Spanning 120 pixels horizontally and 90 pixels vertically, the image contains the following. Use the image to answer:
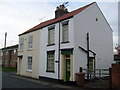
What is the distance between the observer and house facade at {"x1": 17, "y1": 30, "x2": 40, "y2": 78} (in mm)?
21859

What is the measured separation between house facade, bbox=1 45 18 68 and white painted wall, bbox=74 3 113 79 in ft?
98.6

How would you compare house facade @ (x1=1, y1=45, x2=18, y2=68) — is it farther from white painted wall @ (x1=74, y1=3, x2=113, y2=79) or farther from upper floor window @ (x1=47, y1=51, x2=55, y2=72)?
white painted wall @ (x1=74, y1=3, x2=113, y2=79)

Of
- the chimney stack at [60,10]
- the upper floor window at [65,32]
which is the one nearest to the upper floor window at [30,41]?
the chimney stack at [60,10]

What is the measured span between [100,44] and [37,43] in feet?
26.1

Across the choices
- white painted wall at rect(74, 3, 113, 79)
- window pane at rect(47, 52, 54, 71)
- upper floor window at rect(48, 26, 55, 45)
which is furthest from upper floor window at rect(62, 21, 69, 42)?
window pane at rect(47, 52, 54, 71)

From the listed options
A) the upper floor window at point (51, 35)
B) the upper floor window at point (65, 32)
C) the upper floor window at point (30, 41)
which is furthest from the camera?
the upper floor window at point (30, 41)

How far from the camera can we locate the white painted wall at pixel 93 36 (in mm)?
16391

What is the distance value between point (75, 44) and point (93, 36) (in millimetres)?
3088

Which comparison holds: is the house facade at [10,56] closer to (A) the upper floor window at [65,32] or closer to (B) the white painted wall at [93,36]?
(A) the upper floor window at [65,32]

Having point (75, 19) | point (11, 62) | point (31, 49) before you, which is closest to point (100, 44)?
point (75, 19)

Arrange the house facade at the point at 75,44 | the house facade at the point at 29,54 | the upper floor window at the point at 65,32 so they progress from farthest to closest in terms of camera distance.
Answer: the house facade at the point at 29,54, the upper floor window at the point at 65,32, the house facade at the point at 75,44

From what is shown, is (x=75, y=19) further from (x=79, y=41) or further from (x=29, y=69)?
(x=29, y=69)

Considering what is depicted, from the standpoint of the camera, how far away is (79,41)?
16562 mm

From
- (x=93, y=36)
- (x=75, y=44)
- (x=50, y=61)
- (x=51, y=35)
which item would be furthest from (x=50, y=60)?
(x=93, y=36)
